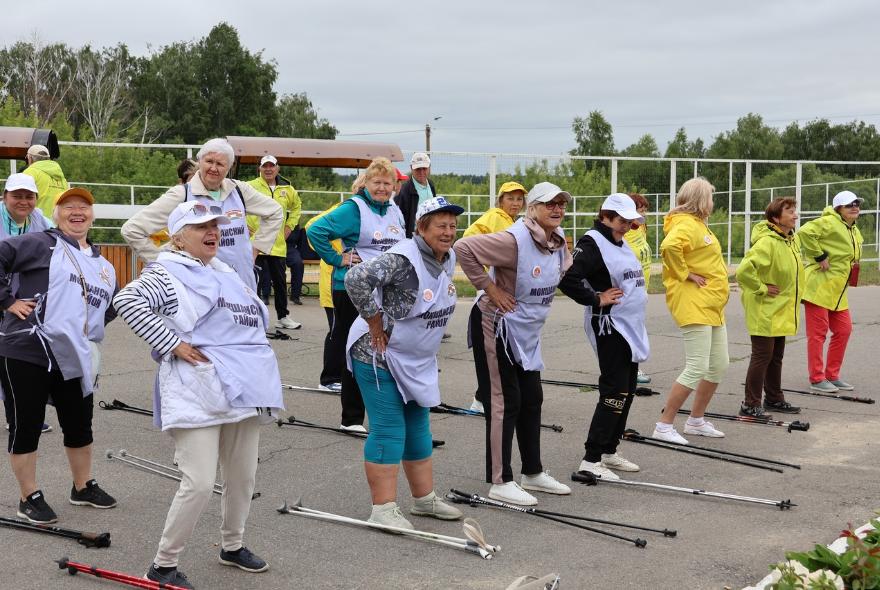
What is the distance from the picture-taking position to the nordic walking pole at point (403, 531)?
5336 mm

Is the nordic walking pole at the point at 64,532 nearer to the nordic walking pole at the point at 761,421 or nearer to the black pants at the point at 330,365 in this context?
the black pants at the point at 330,365

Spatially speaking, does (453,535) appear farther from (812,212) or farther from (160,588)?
(812,212)

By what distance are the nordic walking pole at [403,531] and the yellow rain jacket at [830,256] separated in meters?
5.93

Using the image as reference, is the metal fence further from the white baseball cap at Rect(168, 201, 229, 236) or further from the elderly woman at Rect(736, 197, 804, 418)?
the white baseball cap at Rect(168, 201, 229, 236)

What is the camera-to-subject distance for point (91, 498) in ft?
19.9

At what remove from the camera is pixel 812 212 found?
22094 millimetres

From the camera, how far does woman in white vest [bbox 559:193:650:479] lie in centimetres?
679

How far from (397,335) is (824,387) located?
604cm

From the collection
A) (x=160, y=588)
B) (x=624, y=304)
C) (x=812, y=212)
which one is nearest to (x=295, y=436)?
(x=624, y=304)

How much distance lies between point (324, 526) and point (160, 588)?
1296mm

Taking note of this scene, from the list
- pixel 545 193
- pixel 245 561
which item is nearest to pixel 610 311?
pixel 545 193

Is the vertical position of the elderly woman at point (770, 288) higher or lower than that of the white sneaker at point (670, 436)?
higher

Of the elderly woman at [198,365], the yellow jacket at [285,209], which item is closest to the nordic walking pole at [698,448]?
the elderly woman at [198,365]

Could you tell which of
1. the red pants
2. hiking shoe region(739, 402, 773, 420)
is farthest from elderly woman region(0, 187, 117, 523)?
the red pants
